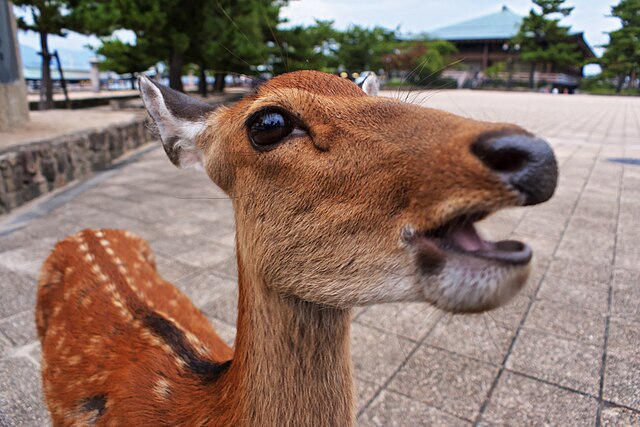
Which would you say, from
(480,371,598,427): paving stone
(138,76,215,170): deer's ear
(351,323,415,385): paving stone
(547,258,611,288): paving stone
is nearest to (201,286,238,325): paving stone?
(351,323,415,385): paving stone

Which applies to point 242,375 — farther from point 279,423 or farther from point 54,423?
point 54,423

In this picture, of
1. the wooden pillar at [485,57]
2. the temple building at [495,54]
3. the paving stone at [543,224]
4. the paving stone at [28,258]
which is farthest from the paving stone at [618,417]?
the wooden pillar at [485,57]

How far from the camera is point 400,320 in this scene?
3.27m

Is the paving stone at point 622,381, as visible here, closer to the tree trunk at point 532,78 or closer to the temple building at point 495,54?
the temple building at point 495,54

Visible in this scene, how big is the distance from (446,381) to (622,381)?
3.25 ft

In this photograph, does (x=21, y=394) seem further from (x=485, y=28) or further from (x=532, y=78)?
(x=485, y=28)

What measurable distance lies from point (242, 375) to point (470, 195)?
2.97 ft

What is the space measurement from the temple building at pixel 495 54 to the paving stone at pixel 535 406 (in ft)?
154

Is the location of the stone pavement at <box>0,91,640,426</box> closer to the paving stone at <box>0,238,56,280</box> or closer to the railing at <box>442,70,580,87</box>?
the paving stone at <box>0,238,56,280</box>

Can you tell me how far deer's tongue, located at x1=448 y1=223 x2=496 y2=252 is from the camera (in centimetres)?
93

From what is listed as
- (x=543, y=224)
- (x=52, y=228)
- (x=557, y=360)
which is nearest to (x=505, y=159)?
(x=557, y=360)

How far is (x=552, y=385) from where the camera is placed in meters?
2.54

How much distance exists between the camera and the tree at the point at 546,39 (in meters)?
43.5

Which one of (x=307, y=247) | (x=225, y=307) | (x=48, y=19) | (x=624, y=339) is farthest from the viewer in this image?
(x=48, y=19)
